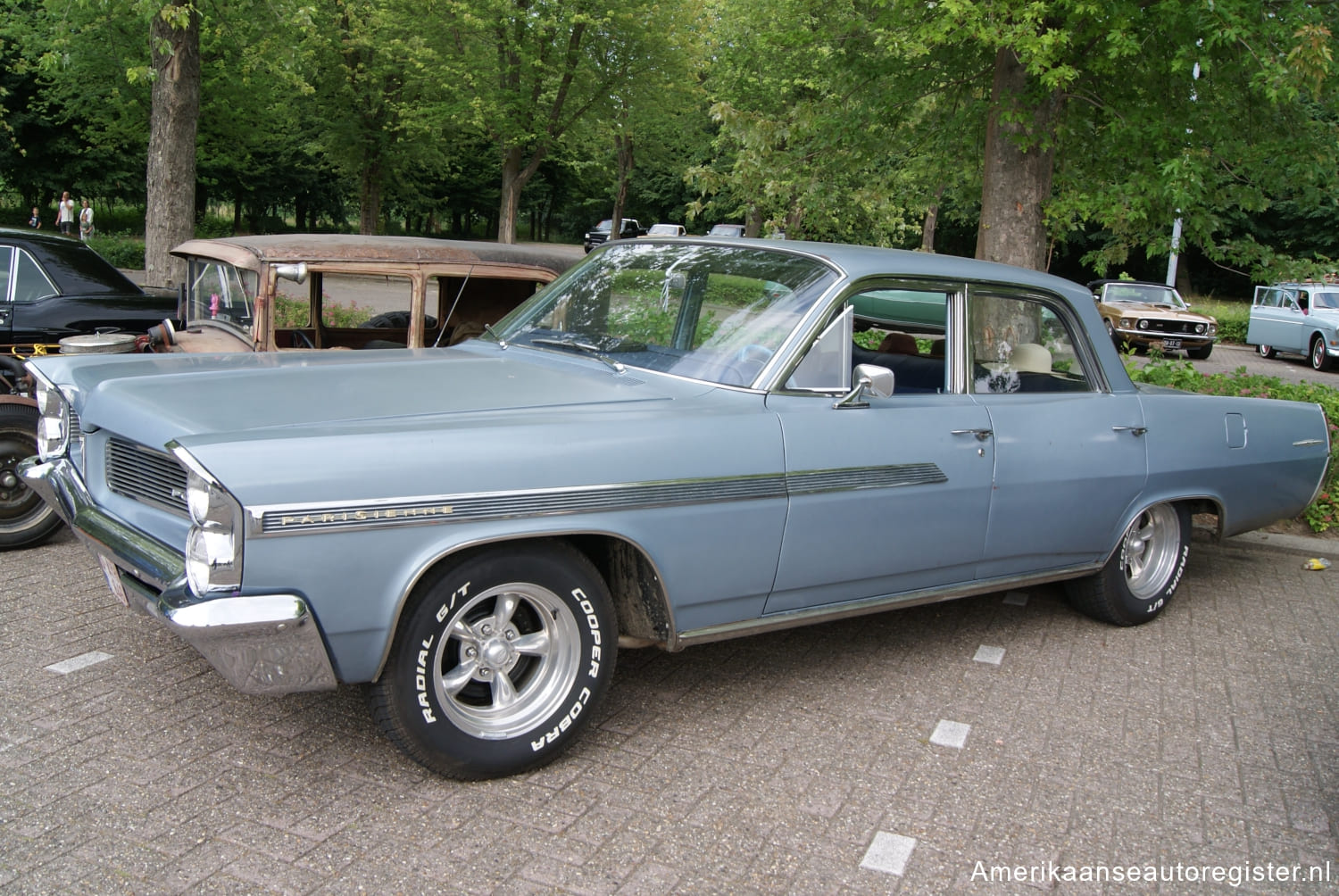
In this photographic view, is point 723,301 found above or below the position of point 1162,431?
above

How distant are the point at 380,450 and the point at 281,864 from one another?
113 cm

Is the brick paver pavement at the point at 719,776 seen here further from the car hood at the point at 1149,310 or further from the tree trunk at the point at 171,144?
the car hood at the point at 1149,310

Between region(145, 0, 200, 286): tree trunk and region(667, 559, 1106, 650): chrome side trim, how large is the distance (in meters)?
10.2

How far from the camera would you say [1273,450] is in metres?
5.41

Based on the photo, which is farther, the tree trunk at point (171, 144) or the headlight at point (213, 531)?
the tree trunk at point (171, 144)

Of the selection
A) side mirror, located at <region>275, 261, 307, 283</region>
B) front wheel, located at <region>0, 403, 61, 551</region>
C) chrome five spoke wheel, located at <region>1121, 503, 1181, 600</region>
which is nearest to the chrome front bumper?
front wheel, located at <region>0, 403, 61, 551</region>

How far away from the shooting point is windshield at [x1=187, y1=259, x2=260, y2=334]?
6234mm

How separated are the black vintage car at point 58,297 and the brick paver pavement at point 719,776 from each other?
2.84 metres

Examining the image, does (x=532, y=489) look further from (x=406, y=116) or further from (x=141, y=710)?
(x=406, y=116)

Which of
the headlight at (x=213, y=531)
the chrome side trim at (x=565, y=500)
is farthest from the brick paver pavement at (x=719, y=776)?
the chrome side trim at (x=565, y=500)

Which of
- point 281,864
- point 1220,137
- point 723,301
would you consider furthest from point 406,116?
point 281,864

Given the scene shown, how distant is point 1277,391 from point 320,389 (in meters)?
7.41

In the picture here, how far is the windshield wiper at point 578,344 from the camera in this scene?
4184mm

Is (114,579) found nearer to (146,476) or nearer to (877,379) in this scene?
(146,476)
